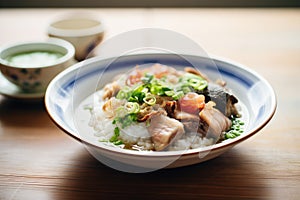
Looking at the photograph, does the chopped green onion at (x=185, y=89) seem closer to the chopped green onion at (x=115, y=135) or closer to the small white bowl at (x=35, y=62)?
the chopped green onion at (x=115, y=135)

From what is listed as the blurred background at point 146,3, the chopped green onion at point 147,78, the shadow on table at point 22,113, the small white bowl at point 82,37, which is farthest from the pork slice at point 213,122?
the blurred background at point 146,3

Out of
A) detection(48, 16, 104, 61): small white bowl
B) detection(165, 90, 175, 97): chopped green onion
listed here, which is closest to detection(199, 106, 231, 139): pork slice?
detection(165, 90, 175, 97): chopped green onion

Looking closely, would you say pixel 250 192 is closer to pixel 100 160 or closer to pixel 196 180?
pixel 196 180

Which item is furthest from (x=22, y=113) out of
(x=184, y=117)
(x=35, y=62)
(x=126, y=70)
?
(x=184, y=117)

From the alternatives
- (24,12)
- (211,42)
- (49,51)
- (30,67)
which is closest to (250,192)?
(30,67)

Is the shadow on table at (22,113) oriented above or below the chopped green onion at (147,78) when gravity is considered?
below

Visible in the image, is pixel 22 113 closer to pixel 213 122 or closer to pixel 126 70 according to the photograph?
pixel 126 70
